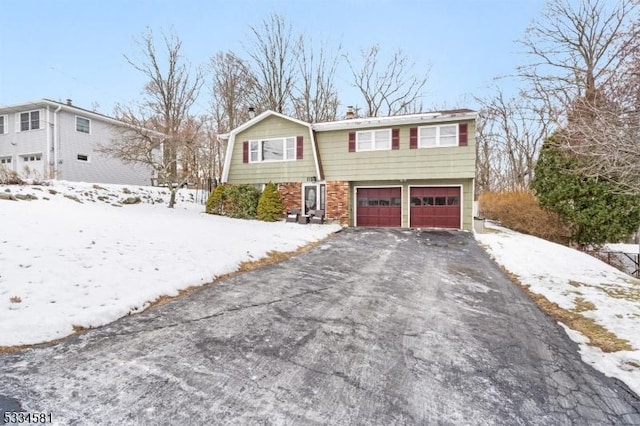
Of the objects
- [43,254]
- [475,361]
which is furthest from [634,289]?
[43,254]

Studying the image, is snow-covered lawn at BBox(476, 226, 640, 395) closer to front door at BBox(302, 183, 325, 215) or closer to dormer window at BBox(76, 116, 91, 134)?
front door at BBox(302, 183, 325, 215)

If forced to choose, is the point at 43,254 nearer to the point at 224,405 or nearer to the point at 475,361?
the point at 224,405

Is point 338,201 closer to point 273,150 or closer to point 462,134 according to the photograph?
point 273,150

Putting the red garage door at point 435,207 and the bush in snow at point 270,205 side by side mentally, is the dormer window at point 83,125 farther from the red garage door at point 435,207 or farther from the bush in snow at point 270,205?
the red garage door at point 435,207

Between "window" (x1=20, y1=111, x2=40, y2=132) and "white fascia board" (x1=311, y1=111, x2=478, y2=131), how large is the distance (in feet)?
50.4

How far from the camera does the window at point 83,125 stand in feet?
61.9

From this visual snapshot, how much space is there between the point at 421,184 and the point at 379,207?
2.17 meters

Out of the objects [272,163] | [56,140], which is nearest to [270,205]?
[272,163]

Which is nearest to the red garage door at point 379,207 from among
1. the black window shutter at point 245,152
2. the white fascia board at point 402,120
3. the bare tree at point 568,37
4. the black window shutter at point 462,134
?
the white fascia board at point 402,120

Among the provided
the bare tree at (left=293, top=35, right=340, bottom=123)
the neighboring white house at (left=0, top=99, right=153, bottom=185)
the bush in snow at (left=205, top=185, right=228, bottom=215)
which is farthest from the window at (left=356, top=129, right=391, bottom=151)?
the neighboring white house at (left=0, top=99, right=153, bottom=185)

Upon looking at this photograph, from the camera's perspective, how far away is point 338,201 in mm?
15422

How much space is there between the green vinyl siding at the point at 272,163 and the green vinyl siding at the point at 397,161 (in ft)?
2.51

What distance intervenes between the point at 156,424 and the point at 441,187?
1404cm

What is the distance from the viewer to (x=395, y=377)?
313 centimetres
